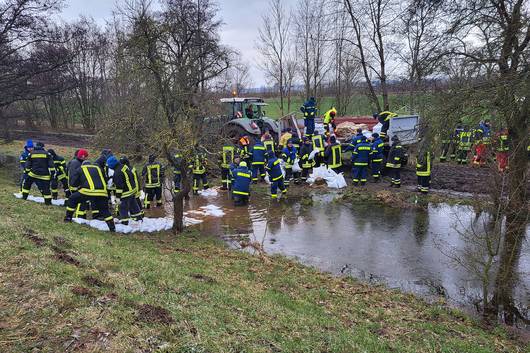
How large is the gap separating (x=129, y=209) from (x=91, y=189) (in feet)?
4.33

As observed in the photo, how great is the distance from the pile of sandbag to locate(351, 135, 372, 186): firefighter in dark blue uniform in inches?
151

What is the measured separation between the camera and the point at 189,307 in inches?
179

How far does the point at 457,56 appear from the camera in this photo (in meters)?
7.54

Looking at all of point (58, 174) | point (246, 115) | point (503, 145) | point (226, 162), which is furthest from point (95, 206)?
point (246, 115)

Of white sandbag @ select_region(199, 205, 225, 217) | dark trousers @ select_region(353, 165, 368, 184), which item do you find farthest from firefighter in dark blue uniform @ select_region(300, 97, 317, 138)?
white sandbag @ select_region(199, 205, 225, 217)

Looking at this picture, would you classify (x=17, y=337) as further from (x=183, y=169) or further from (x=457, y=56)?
(x=457, y=56)

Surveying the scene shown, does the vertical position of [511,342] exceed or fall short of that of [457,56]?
it falls short

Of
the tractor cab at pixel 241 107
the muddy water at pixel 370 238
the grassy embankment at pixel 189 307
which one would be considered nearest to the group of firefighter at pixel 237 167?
the muddy water at pixel 370 238

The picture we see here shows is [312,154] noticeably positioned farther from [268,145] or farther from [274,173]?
[274,173]

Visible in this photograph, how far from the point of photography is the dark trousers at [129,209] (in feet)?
31.5

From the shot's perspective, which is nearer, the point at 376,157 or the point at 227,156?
the point at 376,157

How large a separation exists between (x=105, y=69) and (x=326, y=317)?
31.8 metres

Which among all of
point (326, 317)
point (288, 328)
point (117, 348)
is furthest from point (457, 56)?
point (117, 348)

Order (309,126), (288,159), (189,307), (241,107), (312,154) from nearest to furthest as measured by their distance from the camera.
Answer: (189,307), (288,159), (312,154), (309,126), (241,107)
